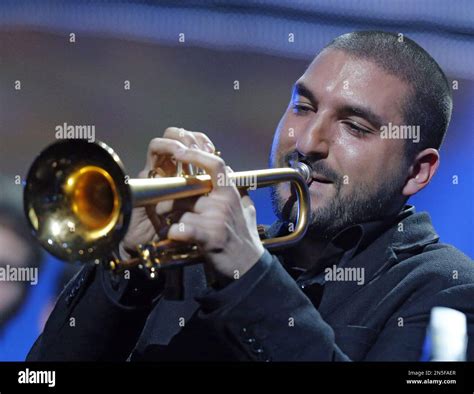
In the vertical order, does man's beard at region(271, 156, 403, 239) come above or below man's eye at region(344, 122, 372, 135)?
below

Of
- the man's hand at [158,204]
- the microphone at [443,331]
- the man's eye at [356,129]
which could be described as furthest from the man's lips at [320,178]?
the microphone at [443,331]

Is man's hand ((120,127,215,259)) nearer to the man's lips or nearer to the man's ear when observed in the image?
the man's lips

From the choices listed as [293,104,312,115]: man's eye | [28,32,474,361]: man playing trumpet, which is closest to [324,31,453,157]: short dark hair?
[28,32,474,361]: man playing trumpet

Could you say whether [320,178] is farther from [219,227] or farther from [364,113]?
[219,227]

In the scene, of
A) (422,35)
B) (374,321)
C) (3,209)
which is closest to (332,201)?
(374,321)

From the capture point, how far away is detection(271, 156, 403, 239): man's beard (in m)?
2.66

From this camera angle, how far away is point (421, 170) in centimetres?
282

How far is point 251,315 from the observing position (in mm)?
2033

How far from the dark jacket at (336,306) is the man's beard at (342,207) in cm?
10

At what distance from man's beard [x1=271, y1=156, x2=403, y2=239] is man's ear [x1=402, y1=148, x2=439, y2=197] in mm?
79

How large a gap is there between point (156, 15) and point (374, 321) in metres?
1.93

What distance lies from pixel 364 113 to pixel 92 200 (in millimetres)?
1040

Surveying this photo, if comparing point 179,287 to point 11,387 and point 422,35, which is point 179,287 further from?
point 422,35

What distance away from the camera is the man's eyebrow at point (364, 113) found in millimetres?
2648
